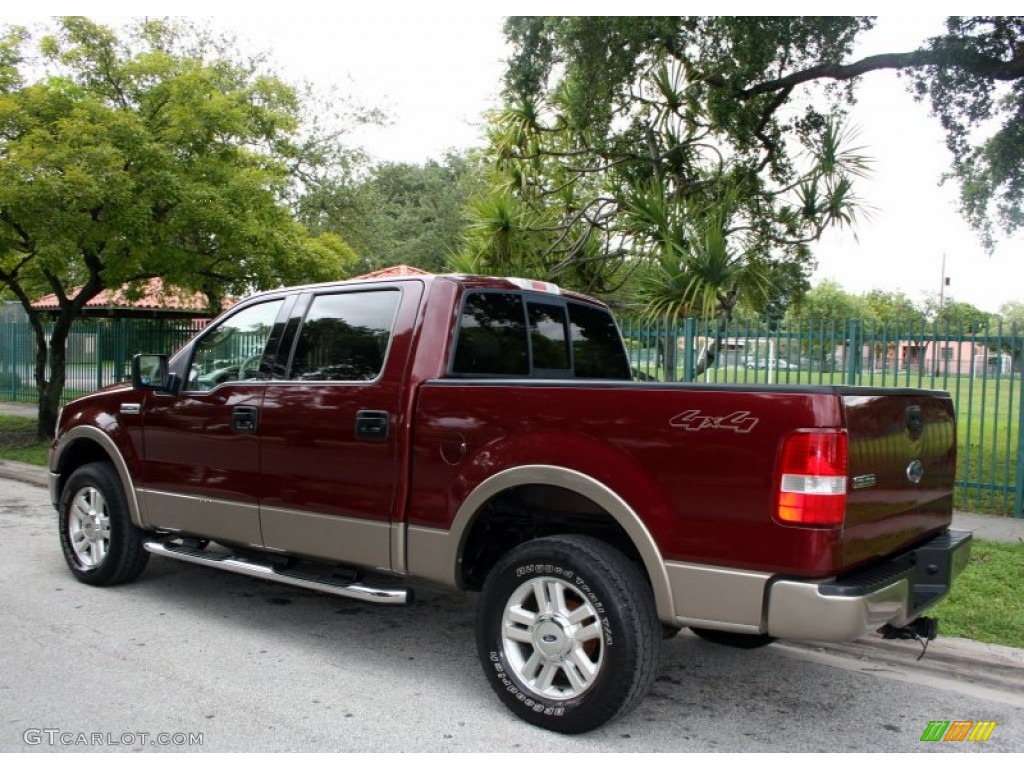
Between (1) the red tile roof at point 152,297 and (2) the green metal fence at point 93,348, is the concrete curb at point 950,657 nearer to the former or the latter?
(1) the red tile roof at point 152,297

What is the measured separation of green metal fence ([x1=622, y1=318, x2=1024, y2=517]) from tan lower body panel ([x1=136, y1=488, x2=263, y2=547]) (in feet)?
15.4

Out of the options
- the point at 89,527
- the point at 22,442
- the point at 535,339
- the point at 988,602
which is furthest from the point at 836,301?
the point at 89,527

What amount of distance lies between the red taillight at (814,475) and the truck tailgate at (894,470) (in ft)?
0.24

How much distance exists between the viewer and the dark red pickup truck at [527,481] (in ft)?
10.3

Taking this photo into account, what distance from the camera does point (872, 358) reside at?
29.9 feet

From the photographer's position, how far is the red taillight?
10.0 feet

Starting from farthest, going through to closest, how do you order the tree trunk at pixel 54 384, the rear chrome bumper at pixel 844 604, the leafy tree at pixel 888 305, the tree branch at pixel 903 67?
the leafy tree at pixel 888 305 < the tree trunk at pixel 54 384 < the tree branch at pixel 903 67 < the rear chrome bumper at pixel 844 604

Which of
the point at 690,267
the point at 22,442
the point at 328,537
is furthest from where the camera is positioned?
the point at 22,442

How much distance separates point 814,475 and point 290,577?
9.21 ft

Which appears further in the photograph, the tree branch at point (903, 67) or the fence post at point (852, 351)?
the tree branch at point (903, 67)

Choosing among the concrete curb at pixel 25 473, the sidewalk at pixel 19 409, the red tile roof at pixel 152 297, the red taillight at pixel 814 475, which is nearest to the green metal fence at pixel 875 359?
the red taillight at pixel 814 475

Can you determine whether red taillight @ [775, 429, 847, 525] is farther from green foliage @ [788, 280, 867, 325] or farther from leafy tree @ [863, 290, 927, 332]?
leafy tree @ [863, 290, 927, 332]

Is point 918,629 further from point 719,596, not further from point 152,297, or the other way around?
point 152,297

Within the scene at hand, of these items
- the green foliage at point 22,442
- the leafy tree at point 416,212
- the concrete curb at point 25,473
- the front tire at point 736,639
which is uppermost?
the leafy tree at point 416,212
